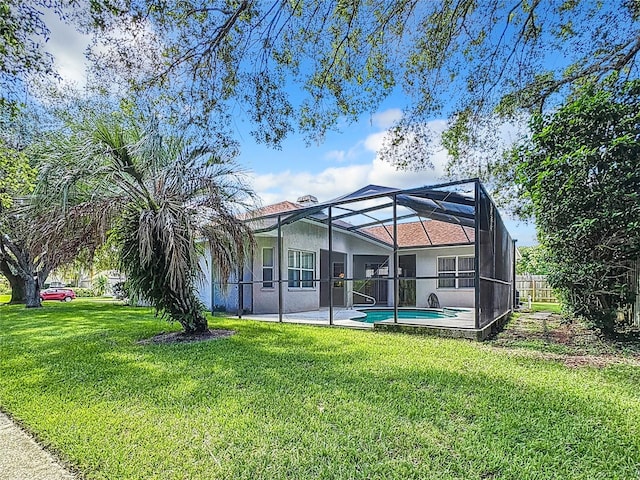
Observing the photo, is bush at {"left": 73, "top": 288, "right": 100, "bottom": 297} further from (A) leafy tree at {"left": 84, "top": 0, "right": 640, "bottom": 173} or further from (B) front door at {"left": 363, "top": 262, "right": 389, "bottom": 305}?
(A) leafy tree at {"left": 84, "top": 0, "right": 640, "bottom": 173}

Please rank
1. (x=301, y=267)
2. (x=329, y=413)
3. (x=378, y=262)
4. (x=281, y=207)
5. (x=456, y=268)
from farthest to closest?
1. (x=378, y=262)
2. (x=456, y=268)
3. (x=281, y=207)
4. (x=301, y=267)
5. (x=329, y=413)

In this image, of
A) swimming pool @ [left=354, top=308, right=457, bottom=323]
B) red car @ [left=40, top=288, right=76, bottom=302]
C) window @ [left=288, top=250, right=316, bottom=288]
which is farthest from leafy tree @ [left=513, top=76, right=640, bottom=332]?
red car @ [left=40, top=288, right=76, bottom=302]

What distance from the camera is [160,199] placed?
757 centimetres

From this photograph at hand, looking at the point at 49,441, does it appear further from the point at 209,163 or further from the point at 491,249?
the point at 491,249

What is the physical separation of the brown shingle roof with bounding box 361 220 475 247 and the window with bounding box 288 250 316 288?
133 inches

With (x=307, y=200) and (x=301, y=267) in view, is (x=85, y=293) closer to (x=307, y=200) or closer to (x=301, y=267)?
(x=307, y=200)

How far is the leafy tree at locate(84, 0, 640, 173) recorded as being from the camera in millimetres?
6141

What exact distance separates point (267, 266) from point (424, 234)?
901 cm

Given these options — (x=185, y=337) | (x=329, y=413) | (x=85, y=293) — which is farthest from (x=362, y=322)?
(x=85, y=293)

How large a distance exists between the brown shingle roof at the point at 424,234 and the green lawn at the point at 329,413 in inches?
454

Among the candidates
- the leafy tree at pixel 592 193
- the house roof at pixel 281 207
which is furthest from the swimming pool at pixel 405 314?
the leafy tree at pixel 592 193

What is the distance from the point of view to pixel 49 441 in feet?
10.9

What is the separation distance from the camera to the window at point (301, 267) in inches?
571

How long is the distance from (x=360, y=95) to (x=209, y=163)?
10.9 feet
